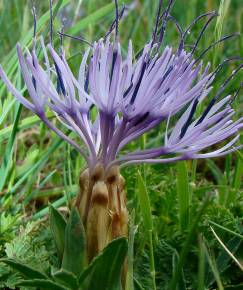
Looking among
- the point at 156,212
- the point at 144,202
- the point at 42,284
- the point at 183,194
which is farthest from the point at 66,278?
the point at 156,212

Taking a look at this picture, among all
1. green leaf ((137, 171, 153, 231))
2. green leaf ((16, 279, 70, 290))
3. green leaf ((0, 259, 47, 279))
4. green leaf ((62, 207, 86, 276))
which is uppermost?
green leaf ((137, 171, 153, 231))

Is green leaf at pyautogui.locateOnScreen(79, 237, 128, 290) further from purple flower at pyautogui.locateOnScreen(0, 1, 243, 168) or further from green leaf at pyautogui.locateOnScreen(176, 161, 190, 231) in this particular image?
green leaf at pyautogui.locateOnScreen(176, 161, 190, 231)

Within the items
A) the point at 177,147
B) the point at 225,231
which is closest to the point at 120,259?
the point at 177,147

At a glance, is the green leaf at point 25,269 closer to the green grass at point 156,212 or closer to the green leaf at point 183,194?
the green grass at point 156,212

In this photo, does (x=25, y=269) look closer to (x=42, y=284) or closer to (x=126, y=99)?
(x=42, y=284)

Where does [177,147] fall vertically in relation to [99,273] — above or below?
above

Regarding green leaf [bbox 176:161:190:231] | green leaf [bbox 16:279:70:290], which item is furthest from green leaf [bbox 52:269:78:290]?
green leaf [bbox 176:161:190:231]

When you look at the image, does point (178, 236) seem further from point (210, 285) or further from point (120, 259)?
point (120, 259)
